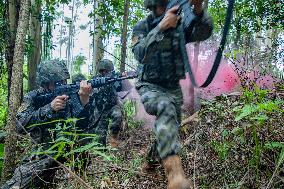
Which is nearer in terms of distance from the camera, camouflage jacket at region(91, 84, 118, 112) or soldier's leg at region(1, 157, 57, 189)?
soldier's leg at region(1, 157, 57, 189)

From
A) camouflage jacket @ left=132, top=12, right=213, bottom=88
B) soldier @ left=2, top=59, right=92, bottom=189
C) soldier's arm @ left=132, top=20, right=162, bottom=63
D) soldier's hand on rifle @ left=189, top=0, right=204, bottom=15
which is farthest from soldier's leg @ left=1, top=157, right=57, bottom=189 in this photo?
soldier's hand on rifle @ left=189, top=0, right=204, bottom=15

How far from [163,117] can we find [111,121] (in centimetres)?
476

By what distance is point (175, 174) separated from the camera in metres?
2.87

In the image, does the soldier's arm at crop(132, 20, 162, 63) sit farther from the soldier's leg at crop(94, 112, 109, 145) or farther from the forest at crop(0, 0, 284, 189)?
the soldier's leg at crop(94, 112, 109, 145)

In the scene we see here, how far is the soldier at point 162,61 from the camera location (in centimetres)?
335

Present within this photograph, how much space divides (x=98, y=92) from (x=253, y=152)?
5406 millimetres

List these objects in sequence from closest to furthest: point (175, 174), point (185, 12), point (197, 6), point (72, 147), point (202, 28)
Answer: point (72, 147) → point (175, 174) → point (197, 6) → point (185, 12) → point (202, 28)

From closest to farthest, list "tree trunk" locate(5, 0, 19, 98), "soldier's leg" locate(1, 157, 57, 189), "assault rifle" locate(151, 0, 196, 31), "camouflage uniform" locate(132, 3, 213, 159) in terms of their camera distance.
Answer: "assault rifle" locate(151, 0, 196, 31) → "camouflage uniform" locate(132, 3, 213, 159) → "soldier's leg" locate(1, 157, 57, 189) → "tree trunk" locate(5, 0, 19, 98)

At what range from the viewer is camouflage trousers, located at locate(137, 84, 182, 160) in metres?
3.10

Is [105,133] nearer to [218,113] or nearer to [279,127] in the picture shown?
[218,113]

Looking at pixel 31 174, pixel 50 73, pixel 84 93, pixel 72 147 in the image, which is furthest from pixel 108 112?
pixel 72 147

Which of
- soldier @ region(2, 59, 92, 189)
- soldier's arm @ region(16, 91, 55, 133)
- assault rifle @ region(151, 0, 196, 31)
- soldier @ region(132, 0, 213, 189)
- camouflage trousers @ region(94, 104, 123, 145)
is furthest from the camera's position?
camouflage trousers @ region(94, 104, 123, 145)

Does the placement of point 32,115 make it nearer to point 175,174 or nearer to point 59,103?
point 59,103

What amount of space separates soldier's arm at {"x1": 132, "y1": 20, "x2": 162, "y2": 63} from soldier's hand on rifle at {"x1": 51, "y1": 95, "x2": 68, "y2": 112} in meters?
1.14
